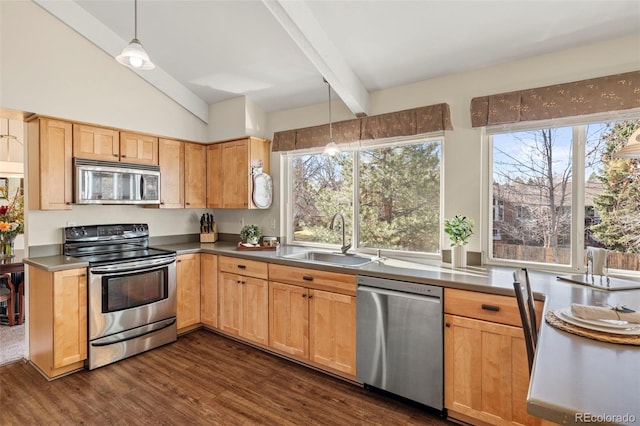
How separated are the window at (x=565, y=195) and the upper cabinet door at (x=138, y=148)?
343 centimetres

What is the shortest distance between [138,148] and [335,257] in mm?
2426

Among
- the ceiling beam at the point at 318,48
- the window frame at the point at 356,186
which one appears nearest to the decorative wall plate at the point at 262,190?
the window frame at the point at 356,186

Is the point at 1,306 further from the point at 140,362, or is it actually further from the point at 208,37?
the point at 208,37

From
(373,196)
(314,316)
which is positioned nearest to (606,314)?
(314,316)

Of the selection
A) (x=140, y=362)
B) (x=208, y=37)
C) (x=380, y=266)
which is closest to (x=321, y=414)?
(x=380, y=266)

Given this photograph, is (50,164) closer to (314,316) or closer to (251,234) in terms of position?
(251,234)

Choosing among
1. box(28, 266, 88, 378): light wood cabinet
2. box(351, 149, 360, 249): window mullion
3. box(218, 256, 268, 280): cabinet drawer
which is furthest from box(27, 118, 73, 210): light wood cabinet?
box(351, 149, 360, 249): window mullion

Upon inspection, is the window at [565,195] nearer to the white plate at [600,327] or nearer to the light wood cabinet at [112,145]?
the white plate at [600,327]

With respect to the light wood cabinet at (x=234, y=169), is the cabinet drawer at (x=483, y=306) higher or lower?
lower

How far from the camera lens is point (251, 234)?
3.73 meters

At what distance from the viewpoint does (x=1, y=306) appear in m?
3.96

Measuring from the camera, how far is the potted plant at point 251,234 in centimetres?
370

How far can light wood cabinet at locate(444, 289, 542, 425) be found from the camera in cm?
192

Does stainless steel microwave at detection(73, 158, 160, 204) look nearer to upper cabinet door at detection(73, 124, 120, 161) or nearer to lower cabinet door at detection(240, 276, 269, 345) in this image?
upper cabinet door at detection(73, 124, 120, 161)
